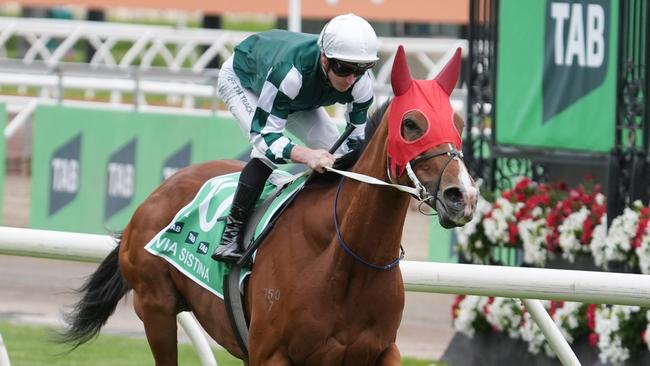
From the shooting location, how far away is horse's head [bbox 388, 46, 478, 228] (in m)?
4.34

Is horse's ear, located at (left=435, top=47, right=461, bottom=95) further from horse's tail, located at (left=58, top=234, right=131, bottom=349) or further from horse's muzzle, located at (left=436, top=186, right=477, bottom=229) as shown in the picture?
horse's tail, located at (left=58, top=234, right=131, bottom=349)

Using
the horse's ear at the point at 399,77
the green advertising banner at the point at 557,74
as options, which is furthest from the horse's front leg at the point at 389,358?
the green advertising banner at the point at 557,74

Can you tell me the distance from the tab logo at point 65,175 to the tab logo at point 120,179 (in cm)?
34

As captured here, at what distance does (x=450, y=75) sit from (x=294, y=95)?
662mm

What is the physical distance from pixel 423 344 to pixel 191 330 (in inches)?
140

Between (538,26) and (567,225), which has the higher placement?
(538,26)

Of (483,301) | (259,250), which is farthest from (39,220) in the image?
(259,250)

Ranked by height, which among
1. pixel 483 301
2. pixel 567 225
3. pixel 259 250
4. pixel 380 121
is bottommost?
pixel 483 301

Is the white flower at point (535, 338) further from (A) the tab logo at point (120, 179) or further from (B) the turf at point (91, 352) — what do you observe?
(A) the tab logo at point (120, 179)

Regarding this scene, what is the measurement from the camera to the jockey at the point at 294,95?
501 cm

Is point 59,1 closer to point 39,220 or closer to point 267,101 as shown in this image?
point 39,220

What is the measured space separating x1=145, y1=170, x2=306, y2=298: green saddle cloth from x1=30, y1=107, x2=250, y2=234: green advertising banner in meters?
5.99

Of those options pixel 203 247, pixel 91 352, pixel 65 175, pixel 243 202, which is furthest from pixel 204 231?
pixel 65 175

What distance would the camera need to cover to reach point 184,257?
18.9ft
